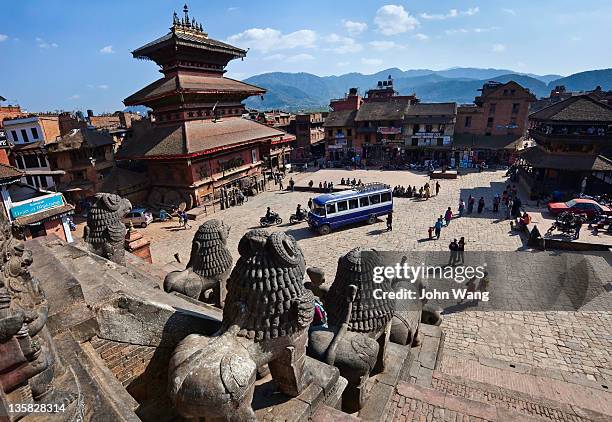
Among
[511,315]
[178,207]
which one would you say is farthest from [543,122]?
[178,207]

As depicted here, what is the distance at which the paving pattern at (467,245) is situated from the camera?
9.92 metres

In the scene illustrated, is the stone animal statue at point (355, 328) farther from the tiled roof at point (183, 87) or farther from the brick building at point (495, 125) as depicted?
the brick building at point (495, 125)

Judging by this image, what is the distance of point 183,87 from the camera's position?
26562 mm

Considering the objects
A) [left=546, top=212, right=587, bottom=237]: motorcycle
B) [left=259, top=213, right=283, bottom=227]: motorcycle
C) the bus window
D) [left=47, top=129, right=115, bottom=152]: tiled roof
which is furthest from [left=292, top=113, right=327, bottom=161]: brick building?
[left=546, top=212, right=587, bottom=237]: motorcycle

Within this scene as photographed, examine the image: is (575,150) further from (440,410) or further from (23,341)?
(23,341)

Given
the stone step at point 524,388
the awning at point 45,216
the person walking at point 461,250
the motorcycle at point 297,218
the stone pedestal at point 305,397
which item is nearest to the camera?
the stone pedestal at point 305,397

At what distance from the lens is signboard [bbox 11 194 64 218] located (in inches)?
591

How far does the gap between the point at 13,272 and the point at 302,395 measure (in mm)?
3944

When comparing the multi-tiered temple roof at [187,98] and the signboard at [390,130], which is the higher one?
the multi-tiered temple roof at [187,98]

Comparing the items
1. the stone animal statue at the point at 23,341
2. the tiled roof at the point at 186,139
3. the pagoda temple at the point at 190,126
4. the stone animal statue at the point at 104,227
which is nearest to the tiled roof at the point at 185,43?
the pagoda temple at the point at 190,126

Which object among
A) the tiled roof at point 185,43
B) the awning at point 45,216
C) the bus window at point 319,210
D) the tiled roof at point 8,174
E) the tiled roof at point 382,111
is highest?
the tiled roof at point 185,43

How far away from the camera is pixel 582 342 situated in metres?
10.3

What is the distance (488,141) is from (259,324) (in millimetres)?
45454

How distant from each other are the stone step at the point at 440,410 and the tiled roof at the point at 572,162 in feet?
83.0
